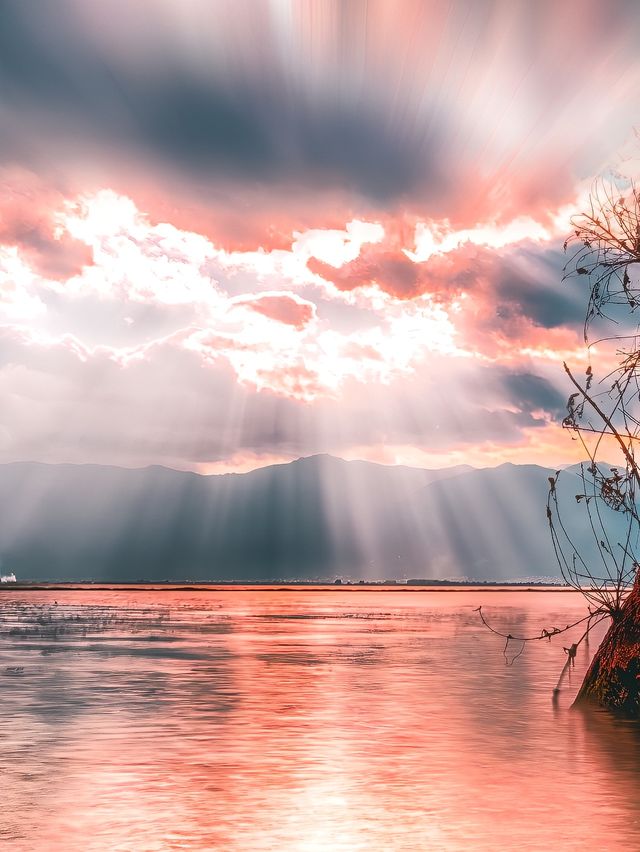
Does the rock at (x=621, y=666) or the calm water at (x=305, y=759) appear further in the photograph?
the rock at (x=621, y=666)

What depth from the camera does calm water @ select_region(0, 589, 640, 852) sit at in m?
14.5

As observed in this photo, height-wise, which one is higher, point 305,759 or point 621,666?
point 621,666

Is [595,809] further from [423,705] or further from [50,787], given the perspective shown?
[423,705]

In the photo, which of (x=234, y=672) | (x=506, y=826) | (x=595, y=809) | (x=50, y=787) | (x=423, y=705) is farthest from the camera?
(x=234, y=672)

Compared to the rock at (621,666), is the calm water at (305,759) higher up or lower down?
lower down

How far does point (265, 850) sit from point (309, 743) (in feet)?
30.1

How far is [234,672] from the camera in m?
38.7

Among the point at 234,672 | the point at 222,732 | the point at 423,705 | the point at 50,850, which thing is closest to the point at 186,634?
the point at 234,672

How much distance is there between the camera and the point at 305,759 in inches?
808

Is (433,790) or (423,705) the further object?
(423,705)

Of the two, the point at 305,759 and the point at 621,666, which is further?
the point at 621,666

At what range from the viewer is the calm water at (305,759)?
1455cm

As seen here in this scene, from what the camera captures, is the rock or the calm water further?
the rock

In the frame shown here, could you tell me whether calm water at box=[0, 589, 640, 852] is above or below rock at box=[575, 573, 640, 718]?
below
